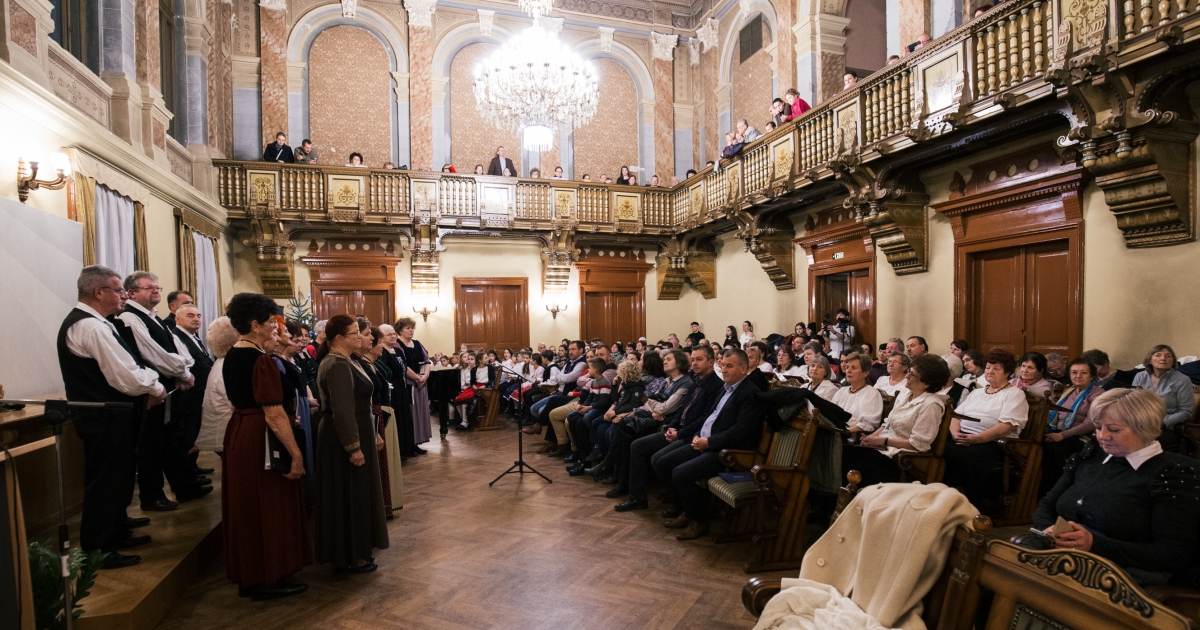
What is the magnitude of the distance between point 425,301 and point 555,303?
2785mm

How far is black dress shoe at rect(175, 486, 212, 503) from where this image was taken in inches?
182

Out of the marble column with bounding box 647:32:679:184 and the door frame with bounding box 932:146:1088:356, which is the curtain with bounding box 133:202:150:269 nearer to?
the door frame with bounding box 932:146:1088:356

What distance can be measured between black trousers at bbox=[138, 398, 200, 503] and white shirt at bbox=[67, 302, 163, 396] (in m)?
0.58

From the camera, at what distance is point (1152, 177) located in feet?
17.0

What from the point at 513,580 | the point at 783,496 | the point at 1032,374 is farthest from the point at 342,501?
the point at 1032,374

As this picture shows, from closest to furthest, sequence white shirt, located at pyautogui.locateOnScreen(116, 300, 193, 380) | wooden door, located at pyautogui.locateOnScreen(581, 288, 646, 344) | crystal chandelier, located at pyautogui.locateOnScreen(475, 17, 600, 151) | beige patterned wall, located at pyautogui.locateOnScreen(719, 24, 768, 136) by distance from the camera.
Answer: white shirt, located at pyautogui.locateOnScreen(116, 300, 193, 380)
crystal chandelier, located at pyautogui.locateOnScreen(475, 17, 600, 151)
beige patterned wall, located at pyautogui.locateOnScreen(719, 24, 768, 136)
wooden door, located at pyautogui.locateOnScreen(581, 288, 646, 344)

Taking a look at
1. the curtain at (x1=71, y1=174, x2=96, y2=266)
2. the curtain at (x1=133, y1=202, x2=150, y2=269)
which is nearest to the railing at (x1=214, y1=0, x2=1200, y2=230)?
the curtain at (x1=133, y1=202, x2=150, y2=269)

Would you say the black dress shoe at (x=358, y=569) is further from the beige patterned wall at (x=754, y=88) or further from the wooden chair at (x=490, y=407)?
the beige patterned wall at (x=754, y=88)

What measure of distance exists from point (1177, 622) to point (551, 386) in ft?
24.0

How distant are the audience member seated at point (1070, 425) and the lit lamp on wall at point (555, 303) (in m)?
9.99

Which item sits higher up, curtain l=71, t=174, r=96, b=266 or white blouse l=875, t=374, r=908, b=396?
curtain l=71, t=174, r=96, b=266

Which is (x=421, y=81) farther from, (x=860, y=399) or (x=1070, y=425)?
(x=1070, y=425)

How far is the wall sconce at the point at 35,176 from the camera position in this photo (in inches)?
179

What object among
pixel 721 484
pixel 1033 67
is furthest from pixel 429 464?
pixel 1033 67
